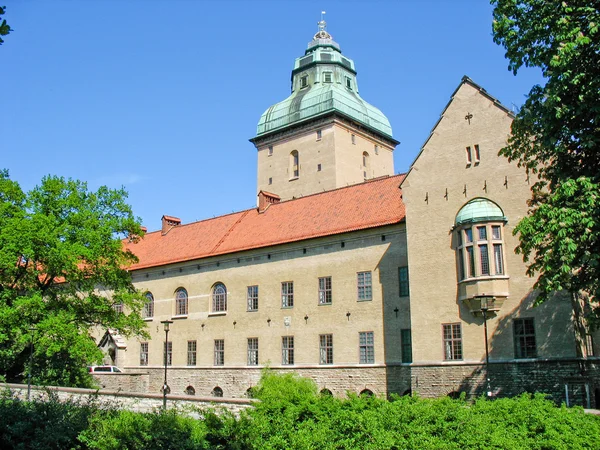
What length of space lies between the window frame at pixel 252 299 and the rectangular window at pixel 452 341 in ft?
43.1

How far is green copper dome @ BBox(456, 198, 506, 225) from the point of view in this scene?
2712 centimetres

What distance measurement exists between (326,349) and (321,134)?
29206 millimetres

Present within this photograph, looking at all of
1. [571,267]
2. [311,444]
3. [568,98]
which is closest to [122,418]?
[311,444]

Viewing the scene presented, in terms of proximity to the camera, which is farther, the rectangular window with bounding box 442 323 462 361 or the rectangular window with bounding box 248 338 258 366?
the rectangular window with bounding box 248 338 258 366

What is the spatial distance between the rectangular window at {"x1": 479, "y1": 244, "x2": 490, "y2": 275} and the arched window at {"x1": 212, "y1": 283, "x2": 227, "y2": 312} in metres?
17.6

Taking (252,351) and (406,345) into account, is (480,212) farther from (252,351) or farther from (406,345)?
(252,351)

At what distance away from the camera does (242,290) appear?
38.8 metres

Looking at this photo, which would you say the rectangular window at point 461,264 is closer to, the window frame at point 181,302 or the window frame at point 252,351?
the window frame at point 252,351

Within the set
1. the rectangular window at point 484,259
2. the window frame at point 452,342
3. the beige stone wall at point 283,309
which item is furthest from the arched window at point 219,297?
the rectangular window at point 484,259

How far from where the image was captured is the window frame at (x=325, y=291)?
3444 centimetres

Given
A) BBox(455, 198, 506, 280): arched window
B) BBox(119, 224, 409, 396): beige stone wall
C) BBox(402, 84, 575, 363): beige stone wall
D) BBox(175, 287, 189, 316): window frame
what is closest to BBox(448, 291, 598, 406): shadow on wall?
BBox(402, 84, 575, 363): beige stone wall

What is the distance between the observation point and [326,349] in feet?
112

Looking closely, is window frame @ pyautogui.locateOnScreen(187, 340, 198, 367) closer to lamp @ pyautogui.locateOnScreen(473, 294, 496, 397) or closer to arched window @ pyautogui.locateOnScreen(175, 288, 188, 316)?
arched window @ pyautogui.locateOnScreen(175, 288, 188, 316)

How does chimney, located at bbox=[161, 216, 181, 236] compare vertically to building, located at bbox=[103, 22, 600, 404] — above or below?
above
